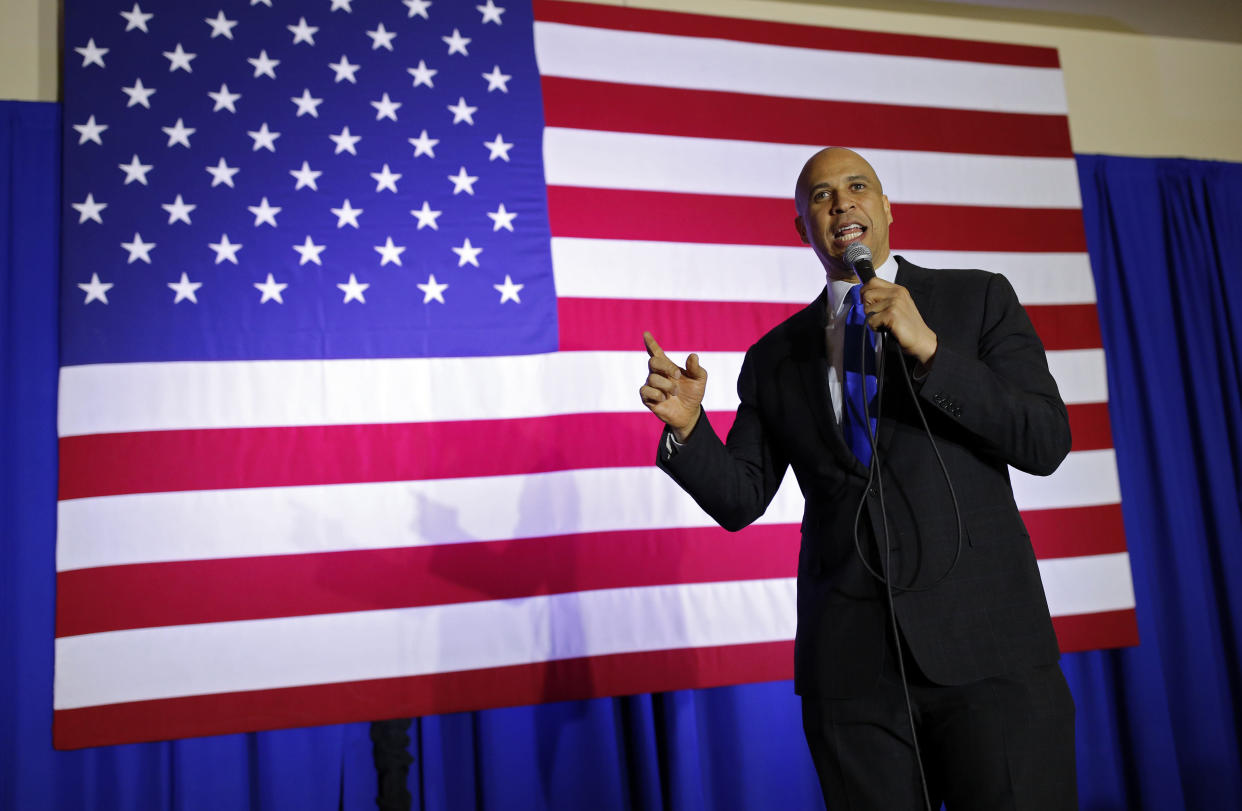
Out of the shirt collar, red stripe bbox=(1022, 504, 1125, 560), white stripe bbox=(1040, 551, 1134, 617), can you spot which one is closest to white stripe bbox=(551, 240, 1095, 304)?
red stripe bbox=(1022, 504, 1125, 560)

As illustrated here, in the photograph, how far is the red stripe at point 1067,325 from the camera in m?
3.36

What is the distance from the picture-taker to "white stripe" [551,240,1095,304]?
9.74 feet

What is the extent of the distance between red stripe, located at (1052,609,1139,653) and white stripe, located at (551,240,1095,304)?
3.57 ft

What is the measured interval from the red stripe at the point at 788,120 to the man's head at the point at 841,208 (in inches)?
61.2

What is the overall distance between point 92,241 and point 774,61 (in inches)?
88.1

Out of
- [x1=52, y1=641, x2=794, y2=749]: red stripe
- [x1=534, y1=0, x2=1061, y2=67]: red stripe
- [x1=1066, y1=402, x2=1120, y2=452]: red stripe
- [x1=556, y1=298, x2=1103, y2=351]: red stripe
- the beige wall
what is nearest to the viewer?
[x1=52, y1=641, x2=794, y2=749]: red stripe

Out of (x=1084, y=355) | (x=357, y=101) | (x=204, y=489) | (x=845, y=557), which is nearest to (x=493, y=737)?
(x=204, y=489)

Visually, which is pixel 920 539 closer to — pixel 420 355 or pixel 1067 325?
pixel 420 355

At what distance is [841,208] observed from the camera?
1.60 m

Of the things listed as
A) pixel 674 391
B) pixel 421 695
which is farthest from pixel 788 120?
pixel 421 695

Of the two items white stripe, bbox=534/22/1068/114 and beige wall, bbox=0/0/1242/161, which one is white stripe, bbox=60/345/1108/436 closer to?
white stripe, bbox=534/22/1068/114

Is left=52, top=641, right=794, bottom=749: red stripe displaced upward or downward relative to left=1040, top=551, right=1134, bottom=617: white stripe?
downward

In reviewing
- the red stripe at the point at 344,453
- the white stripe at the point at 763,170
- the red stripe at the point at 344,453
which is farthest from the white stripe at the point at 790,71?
the red stripe at the point at 344,453

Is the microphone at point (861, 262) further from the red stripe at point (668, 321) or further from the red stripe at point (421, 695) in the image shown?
the red stripe at point (421, 695)
